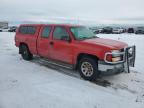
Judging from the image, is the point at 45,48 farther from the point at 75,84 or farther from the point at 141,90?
the point at 141,90

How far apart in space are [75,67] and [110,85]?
4.77 ft

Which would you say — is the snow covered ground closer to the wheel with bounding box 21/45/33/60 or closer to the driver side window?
the driver side window

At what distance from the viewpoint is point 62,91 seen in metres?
5.34

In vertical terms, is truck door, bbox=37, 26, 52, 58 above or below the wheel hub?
above

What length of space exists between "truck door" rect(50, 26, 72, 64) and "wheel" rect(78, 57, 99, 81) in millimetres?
578

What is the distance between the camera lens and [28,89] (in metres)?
5.41

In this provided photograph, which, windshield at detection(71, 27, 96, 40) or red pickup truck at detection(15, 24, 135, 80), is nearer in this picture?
red pickup truck at detection(15, 24, 135, 80)

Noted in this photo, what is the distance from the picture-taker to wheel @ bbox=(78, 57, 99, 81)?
620 centimetres

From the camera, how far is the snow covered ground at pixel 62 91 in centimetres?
458

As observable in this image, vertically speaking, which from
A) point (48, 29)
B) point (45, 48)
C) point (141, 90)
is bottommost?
point (141, 90)

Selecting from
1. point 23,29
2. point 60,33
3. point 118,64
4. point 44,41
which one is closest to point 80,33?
point 60,33

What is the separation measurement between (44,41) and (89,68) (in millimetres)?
2456

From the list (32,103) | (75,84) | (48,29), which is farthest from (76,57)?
(32,103)

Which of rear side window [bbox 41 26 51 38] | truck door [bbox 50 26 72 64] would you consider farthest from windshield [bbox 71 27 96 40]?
rear side window [bbox 41 26 51 38]
